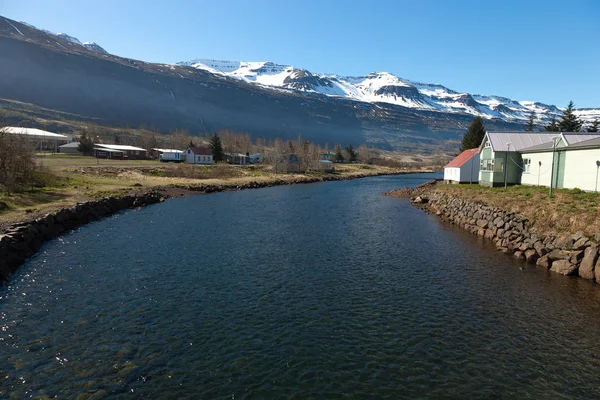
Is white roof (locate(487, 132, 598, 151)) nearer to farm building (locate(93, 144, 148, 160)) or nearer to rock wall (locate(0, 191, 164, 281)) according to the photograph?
rock wall (locate(0, 191, 164, 281))

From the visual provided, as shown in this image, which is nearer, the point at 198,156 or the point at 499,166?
the point at 499,166

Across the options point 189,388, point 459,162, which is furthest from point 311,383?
point 459,162

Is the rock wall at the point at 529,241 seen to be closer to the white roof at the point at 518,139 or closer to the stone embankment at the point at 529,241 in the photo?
the stone embankment at the point at 529,241

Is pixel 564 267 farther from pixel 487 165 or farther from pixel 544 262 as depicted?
pixel 487 165

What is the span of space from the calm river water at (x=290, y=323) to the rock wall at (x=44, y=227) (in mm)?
1067

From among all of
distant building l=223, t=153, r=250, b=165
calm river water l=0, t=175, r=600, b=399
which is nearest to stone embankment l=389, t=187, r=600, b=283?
calm river water l=0, t=175, r=600, b=399

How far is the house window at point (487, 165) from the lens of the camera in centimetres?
4724

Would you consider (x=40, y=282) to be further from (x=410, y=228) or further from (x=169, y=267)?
(x=410, y=228)

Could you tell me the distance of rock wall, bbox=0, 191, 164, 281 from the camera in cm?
2186

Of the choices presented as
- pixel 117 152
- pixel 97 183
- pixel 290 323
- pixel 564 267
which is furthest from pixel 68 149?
pixel 564 267

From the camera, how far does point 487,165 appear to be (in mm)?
48812

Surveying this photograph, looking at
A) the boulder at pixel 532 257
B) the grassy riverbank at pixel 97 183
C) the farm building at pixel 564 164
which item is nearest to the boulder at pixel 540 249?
the boulder at pixel 532 257

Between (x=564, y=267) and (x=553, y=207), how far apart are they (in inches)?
334

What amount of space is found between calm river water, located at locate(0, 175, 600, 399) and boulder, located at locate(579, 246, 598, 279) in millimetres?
1130
